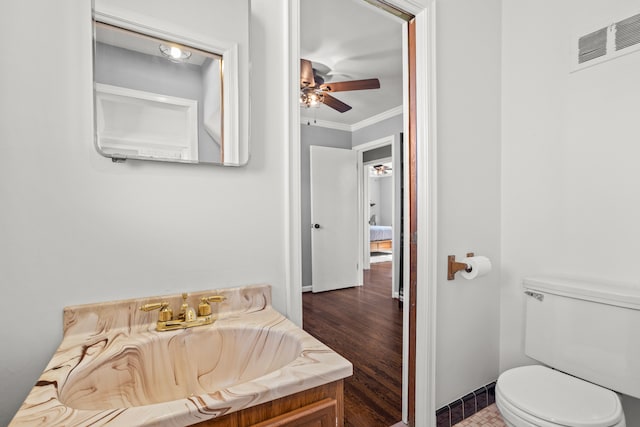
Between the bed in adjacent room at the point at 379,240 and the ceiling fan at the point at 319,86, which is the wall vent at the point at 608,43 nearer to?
the ceiling fan at the point at 319,86

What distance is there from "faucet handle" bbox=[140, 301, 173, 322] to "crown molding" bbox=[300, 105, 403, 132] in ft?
12.3

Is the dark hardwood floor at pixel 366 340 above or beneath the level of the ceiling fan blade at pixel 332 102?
beneath

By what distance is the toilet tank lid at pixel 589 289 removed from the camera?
1.29 meters

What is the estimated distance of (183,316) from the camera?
0.90 m

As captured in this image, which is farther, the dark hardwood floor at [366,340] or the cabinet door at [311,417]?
the dark hardwood floor at [366,340]

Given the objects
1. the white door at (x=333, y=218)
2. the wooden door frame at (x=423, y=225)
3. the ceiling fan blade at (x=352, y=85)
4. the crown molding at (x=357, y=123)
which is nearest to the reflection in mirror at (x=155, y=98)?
the wooden door frame at (x=423, y=225)

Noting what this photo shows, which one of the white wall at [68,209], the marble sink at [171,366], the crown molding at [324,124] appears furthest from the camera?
the crown molding at [324,124]

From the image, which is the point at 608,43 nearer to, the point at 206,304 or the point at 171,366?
the point at 206,304

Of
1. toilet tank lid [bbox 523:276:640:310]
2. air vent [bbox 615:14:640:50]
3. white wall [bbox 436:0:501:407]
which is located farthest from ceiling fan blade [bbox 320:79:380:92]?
toilet tank lid [bbox 523:276:640:310]

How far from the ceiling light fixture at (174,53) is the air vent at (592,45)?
1.84 metres

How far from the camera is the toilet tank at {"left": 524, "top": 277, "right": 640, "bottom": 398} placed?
1.28 metres

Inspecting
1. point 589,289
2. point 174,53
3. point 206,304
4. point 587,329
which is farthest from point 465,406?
point 174,53

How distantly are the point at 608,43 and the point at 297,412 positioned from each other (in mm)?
2036

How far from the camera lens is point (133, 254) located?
0.89 m
